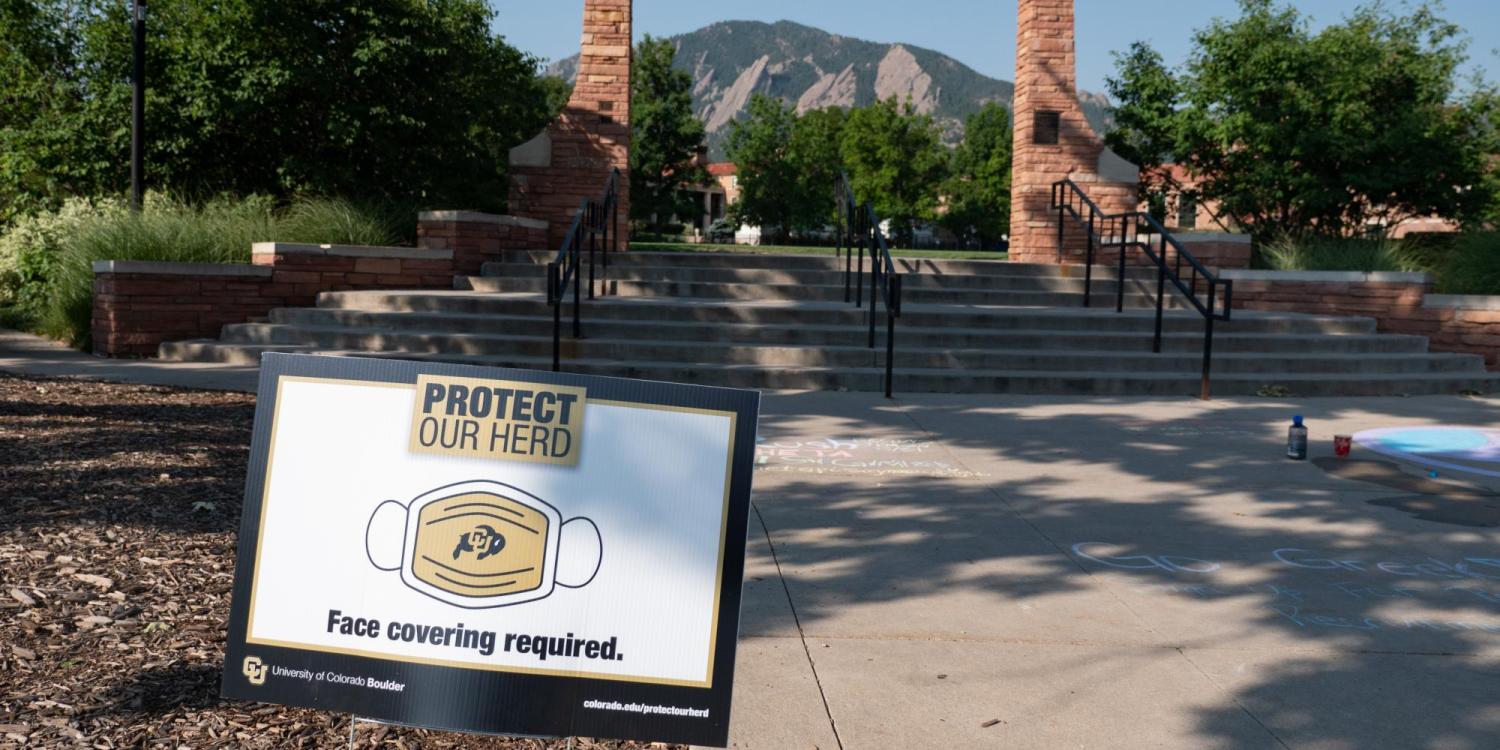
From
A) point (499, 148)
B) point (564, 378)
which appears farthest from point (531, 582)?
point (499, 148)

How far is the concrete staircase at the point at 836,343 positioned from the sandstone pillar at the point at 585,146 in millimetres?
2630

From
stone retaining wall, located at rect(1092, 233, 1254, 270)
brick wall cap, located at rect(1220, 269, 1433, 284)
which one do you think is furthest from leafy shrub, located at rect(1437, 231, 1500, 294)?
stone retaining wall, located at rect(1092, 233, 1254, 270)

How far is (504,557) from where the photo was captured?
8.87 feet

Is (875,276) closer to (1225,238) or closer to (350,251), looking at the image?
(1225,238)

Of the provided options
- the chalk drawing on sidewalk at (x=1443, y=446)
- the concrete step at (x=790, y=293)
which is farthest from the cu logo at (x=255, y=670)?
the concrete step at (x=790, y=293)

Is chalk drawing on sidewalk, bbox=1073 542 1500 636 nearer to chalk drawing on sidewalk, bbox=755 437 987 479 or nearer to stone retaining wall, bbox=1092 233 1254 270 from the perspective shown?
chalk drawing on sidewalk, bbox=755 437 987 479

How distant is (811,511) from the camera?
19.7 ft

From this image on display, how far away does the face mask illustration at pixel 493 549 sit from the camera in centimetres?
270

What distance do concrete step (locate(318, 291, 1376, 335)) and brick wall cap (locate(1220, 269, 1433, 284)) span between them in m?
0.68

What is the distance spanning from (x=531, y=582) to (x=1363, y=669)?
285 cm

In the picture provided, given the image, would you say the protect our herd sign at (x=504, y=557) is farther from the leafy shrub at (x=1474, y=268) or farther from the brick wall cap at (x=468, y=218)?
the leafy shrub at (x=1474, y=268)

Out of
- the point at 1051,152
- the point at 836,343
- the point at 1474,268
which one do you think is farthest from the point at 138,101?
the point at 1474,268

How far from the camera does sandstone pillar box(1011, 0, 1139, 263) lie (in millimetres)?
15711

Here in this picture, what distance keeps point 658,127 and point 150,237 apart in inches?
1858
